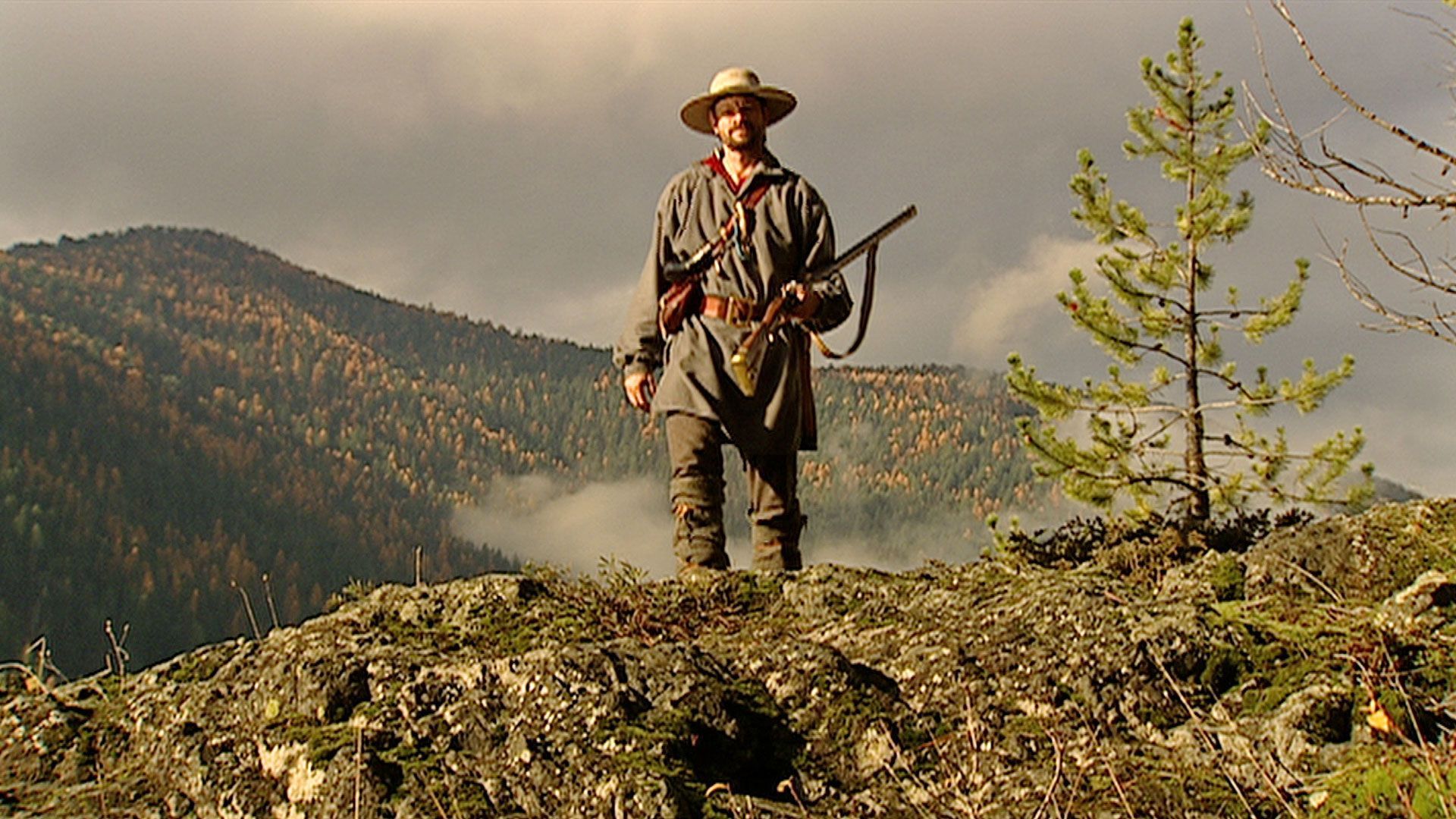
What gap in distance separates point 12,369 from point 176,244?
5105 cm

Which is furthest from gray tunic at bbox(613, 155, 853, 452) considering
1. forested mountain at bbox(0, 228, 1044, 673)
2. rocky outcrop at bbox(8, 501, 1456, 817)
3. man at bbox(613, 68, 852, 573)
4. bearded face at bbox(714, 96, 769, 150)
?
forested mountain at bbox(0, 228, 1044, 673)

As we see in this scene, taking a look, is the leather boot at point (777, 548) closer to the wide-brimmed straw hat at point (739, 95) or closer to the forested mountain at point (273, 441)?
the wide-brimmed straw hat at point (739, 95)

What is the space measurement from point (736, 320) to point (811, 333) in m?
0.44

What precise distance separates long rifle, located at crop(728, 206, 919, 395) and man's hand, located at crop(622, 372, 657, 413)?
1.88 ft

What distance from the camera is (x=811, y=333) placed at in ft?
21.4

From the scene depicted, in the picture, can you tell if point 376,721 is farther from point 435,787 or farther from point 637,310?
point 637,310

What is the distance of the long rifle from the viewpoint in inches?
248

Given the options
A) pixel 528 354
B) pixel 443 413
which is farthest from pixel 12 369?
pixel 528 354

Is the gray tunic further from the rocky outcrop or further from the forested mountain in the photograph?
the forested mountain

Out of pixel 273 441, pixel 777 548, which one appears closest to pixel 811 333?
pixel 777 548

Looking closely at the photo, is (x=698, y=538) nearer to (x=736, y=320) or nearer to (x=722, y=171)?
(x=736, y=320)

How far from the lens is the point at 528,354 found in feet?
332

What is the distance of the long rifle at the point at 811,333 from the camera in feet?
20.6

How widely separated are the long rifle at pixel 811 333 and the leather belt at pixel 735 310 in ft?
0.15
